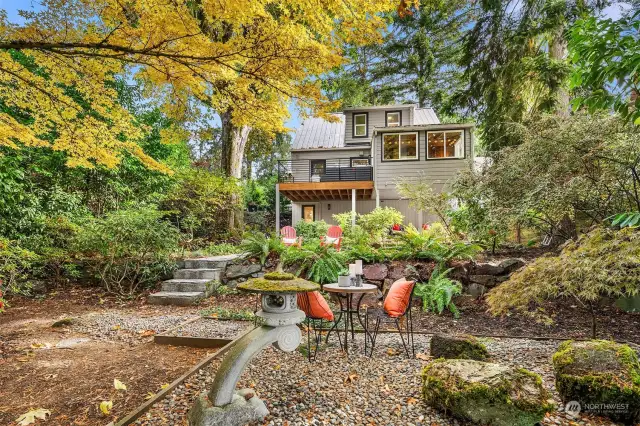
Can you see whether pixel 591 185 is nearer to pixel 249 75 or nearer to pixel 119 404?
pixel 249 75

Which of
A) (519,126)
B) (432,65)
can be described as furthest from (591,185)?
(432,65)

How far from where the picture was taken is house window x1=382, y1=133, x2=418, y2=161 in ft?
46.4

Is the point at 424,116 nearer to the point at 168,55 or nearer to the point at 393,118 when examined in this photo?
the point at 393,118

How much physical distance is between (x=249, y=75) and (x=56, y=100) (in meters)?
2.52

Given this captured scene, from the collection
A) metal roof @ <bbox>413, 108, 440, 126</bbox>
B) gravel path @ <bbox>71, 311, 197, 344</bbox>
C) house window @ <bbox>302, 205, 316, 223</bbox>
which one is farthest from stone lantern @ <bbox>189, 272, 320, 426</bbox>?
Answer: metal roof @ <bbox>413, 108, 440, 126</bbox>

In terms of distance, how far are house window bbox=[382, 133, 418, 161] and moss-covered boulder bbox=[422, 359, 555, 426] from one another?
12.5 metres

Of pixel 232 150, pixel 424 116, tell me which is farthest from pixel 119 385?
pixel 424 116

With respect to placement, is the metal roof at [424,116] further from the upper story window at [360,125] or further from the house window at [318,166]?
the house window at [318,166]

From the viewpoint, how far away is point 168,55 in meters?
3.14

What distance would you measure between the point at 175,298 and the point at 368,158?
11348 mm

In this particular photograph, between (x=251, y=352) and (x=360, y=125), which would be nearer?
(x=251, y=352)

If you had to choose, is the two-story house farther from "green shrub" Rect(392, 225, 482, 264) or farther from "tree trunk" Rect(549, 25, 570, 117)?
"green shrub" Rect(392, 225, 482, 264)

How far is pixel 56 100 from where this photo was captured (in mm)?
4129

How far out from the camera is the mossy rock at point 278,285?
227 centimetres
